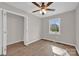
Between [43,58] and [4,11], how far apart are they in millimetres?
1471

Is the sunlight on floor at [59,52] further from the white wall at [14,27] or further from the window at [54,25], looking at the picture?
the white wall at [14,27]

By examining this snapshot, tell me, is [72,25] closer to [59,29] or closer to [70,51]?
[59,29]

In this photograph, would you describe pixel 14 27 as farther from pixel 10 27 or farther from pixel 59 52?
pixel 59 52

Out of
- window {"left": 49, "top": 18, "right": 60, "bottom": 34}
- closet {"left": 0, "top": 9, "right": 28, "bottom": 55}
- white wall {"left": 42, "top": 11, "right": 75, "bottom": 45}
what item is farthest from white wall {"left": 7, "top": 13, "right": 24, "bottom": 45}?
white wall {"left": 42, "top": 11, "right": 75, "bottom": 45}

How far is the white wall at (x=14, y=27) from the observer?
7.89ft

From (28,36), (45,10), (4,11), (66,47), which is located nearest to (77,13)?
(66,47)

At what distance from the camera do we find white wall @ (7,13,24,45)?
2.40 meters

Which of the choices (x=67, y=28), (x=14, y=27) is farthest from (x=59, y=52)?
(x=14, y=27)

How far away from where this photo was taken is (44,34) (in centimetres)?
108

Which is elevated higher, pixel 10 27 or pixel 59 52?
pixel 10 27

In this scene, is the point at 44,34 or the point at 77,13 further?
the point at 44,34

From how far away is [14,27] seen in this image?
8.87 feet

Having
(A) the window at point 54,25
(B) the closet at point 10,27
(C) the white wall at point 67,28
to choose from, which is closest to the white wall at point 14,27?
(B) the closet at point 10,27

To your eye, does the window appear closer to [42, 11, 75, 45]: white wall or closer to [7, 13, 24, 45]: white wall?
[42, 11, 75, 45]: white wall
